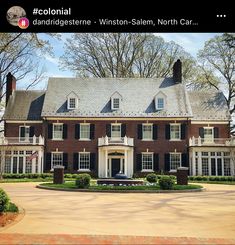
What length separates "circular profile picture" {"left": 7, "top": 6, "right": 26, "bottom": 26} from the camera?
15.4ft

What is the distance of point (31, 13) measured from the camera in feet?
15.6

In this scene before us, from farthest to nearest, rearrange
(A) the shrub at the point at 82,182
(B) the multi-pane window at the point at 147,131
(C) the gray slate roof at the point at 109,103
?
1. (C) the gray slate roof at the point at 109,103
2. (B) the multi-pane window at the point at 147,131
3. (A) the shrub at the point at 82,182

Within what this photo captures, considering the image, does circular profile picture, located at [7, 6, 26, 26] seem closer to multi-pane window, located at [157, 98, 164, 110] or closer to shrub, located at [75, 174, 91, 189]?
shrub, located at [75, 174, 91, 189]

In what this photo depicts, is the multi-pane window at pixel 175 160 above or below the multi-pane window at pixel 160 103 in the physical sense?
below

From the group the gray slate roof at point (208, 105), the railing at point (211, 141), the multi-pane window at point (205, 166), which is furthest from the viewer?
the gray slate roof at point (208, 105)

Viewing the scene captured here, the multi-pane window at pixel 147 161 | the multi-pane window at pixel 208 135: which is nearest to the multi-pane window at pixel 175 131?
the multi-pane window at pixel 147 161

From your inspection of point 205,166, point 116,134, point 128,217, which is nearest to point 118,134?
point 116,134

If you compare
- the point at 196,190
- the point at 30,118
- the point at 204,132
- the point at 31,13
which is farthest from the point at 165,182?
the point at 30,118

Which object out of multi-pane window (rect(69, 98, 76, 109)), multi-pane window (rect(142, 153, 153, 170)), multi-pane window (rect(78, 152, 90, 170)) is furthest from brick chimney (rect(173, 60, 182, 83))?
multi-pane window (rect(78, 152, 90, 170))

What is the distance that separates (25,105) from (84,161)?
815cm

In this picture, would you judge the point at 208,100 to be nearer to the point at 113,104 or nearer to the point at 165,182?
the point at 113,104

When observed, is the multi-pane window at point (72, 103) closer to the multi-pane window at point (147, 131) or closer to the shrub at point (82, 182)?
the multi-pane window at point (147, 131)

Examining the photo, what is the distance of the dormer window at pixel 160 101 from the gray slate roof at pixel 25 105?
10.9 m

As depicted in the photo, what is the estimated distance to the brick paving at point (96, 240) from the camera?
23.3 feet
